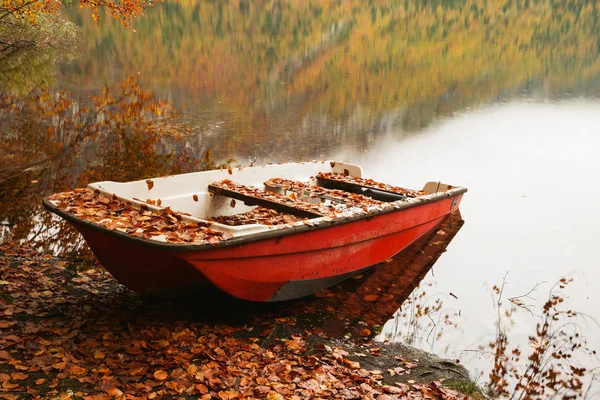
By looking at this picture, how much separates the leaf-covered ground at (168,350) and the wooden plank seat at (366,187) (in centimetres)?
244

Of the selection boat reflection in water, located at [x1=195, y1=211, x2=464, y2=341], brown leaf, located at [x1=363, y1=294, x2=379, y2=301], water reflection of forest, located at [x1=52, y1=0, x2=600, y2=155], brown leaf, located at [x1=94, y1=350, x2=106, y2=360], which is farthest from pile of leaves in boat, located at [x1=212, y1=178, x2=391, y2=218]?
water reflection of forest, located at [x1=52, y1=0, x2=600, y2=155]

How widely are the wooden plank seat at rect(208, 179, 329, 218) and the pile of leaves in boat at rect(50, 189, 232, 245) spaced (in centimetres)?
163

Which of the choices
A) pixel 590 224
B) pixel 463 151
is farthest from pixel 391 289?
pixel 463 151

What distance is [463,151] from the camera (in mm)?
19484

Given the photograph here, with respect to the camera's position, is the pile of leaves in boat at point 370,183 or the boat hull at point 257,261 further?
the pile of leaves in boat at point 370,183

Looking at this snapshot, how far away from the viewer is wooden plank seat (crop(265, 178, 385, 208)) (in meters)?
7.60

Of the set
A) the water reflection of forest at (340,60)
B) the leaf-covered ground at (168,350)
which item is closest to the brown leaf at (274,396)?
the leaf-covered ground at (168,350)

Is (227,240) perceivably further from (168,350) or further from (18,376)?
(18,376)

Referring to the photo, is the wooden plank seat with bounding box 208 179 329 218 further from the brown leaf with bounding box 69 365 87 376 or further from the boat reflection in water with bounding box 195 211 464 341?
the brown leaf with bounding box 69 365 87 376

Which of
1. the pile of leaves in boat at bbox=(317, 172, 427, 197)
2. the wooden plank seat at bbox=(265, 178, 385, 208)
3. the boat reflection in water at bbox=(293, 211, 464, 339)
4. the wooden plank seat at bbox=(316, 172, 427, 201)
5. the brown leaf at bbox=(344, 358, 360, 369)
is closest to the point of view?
the brown leaf at bbox=(344, 358, 360, 369)

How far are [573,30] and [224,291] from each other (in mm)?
64978

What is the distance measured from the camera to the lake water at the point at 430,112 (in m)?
9.23

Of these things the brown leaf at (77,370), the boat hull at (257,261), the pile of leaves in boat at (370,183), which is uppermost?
the pile of leaves in boat at (370,183)

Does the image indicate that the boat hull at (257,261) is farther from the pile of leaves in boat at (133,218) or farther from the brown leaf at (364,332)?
the brown leaf at (364,332)
